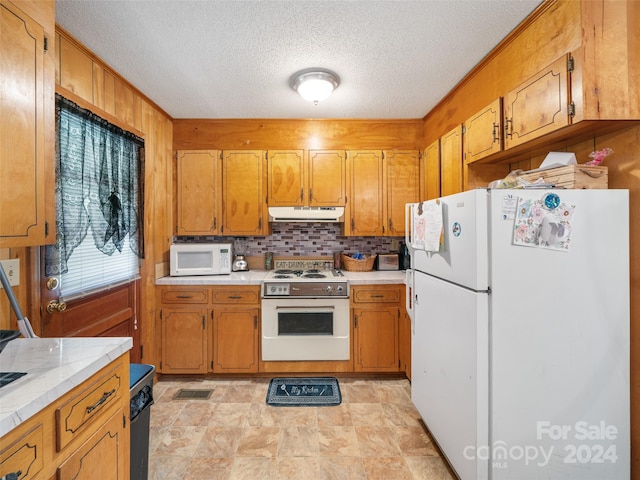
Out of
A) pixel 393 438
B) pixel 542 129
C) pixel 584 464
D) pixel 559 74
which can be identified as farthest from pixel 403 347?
pixel 559 74

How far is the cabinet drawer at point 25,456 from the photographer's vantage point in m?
0.75

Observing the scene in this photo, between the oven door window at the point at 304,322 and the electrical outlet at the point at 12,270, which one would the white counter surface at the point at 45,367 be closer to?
the electrical outlet at the point at 12,270

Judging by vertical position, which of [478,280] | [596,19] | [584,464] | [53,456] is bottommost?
[584,464]

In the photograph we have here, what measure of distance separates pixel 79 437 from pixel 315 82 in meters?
2.29

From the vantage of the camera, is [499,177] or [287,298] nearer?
[499,177]

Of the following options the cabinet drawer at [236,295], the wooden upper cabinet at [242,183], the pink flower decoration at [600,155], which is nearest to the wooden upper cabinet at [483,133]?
the pink flower decoration at [600,155]

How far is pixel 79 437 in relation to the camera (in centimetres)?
100

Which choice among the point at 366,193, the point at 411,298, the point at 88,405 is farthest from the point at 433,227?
the point at 88,405

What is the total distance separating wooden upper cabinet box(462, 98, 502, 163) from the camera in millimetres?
1935

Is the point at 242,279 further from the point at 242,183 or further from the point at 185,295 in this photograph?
the point at 242,183

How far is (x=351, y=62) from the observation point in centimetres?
212

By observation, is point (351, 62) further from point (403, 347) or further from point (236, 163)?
point (403, 347)

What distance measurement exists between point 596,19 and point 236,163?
273cm

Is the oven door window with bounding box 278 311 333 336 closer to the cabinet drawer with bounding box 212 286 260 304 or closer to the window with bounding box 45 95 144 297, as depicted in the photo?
the cabinet drawer with bounding box 212 286 260 304
